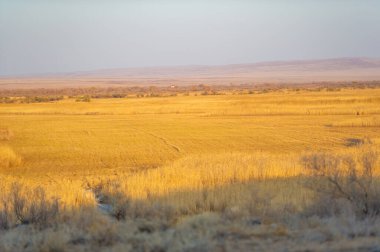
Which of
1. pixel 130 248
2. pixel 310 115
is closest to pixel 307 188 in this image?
pixel 130 248

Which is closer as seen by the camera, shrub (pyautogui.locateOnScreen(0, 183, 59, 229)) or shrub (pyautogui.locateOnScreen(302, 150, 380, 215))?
shrub (pyautogui.locateOnScreen(0, 183, 59, 229))

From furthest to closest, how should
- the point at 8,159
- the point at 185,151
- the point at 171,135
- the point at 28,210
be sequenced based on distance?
the point at 171,135 → the point at 185,151 → the point at 8,159 → the point at 28,210

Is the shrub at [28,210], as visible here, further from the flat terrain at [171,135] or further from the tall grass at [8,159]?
the tall grass at [8,159]

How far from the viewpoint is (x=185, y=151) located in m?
28.5

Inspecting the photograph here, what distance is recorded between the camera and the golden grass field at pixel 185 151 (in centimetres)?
1310

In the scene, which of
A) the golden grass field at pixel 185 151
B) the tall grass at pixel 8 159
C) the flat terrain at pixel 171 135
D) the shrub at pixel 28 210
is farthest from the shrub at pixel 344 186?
the tall grass at pixel 8 159

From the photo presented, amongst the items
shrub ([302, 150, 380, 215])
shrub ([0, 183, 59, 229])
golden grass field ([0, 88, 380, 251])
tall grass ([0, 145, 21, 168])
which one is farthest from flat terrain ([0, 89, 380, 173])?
shrub ([0, 183, 59, 229])

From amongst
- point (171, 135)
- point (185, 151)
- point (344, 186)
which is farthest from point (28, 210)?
point (171, 135)

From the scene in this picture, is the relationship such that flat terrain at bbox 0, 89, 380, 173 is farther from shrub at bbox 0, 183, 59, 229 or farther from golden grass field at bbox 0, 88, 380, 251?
shrub at bbox 0, 183, 59, 229

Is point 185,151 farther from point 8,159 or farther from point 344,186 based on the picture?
point 344,186

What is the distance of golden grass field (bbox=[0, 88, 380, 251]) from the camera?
13103mm

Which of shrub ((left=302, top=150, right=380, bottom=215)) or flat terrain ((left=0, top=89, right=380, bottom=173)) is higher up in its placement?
shrub ((left=302, top=150, right=380, bottom=215))

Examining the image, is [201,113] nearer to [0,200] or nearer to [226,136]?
[226,136]

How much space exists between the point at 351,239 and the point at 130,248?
3446 millimetres
